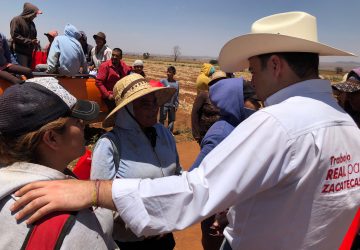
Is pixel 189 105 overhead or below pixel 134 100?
below

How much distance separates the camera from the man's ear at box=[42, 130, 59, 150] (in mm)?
1513

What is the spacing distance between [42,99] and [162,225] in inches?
27.5

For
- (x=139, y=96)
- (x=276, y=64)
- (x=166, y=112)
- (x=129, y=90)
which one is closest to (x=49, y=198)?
(x=276, y=64)

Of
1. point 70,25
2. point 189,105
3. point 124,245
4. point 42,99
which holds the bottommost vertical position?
point 189,105

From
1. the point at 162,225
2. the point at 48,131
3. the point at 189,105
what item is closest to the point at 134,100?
the point at 48,131

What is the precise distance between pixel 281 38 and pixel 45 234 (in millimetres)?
1233

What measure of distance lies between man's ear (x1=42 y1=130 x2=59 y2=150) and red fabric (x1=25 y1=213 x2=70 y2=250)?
0.38 meters

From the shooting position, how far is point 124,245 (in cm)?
270

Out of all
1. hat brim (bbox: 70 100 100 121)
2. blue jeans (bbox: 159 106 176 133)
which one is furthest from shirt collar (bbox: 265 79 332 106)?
blue jeans (bbox: 159 106 176 133)

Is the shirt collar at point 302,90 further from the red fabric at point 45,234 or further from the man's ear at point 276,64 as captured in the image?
the red fabric at point 45,234

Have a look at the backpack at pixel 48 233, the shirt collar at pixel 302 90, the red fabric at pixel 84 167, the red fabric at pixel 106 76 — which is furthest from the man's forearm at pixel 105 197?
the red fabric at pixel 106 76

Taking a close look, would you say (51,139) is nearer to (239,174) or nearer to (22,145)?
(22,145)

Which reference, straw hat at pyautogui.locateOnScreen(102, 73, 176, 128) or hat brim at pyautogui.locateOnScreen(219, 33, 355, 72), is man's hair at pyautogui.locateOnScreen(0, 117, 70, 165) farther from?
straw hat at pyautogui.locateOnScreen(102, 73, 176, 128)

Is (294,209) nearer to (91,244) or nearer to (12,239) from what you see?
(91,244)
